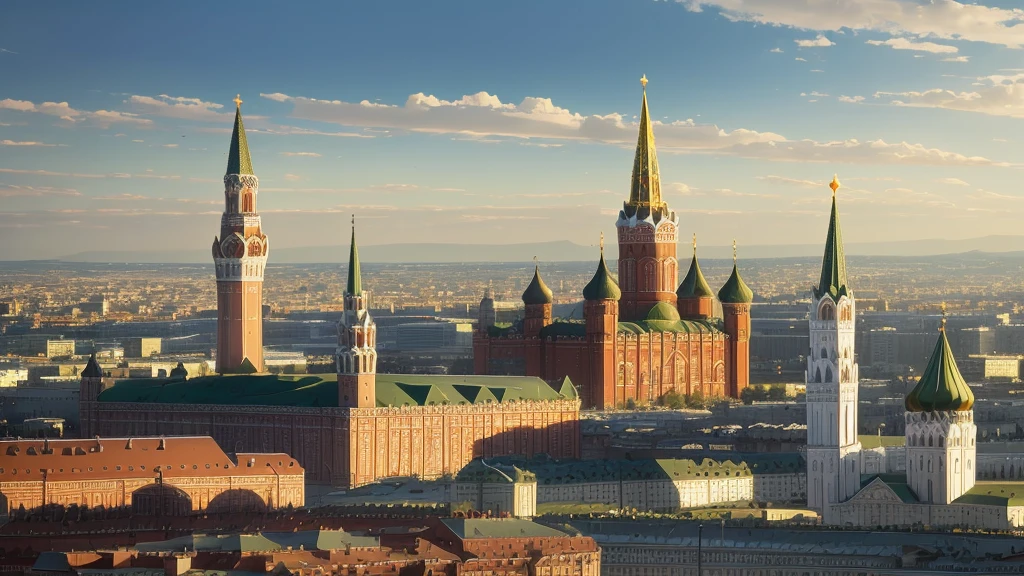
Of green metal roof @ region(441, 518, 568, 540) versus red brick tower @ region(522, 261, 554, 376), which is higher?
red brick tower @ region(522, 261, 554, 376)

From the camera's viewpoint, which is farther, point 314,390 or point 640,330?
point 640,330

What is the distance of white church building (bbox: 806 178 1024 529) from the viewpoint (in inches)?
5251

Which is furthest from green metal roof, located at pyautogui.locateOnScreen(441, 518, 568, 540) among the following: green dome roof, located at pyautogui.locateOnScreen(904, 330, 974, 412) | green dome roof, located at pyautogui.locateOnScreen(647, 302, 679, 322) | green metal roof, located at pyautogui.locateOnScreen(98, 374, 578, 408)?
green dome roof, located at pyautogui.locateOnScreen(647, 302, 679, 322)

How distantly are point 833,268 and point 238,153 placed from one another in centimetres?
4694

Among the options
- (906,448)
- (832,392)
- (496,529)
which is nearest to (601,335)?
(832,392)

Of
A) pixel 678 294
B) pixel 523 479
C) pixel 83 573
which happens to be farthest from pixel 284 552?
pixel 678 294

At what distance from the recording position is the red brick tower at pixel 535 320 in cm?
18575

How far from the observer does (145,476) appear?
140m

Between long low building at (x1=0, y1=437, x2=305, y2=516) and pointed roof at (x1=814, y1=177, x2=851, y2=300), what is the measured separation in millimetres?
27379

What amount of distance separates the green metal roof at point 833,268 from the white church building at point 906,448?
0.16 feet

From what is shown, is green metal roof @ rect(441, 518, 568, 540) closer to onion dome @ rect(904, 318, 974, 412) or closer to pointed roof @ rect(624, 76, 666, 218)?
onion dome @ rect(904, 318, 974, 412)

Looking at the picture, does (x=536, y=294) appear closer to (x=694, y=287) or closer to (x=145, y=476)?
(x=694, y=287)

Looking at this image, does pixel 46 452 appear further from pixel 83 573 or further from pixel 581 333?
pixel 581 333

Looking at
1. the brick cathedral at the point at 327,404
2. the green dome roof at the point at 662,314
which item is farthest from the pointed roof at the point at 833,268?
the green dome roof at the point at 662,314
